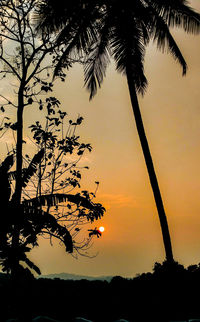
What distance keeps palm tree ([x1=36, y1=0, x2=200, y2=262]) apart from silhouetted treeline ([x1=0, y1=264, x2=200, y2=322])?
13.5 ft

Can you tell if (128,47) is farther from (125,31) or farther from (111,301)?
(111,301)

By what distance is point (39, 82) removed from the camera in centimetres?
1507

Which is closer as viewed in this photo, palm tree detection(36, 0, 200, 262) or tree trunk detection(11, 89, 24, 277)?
tree trunk detection(11, 89, 24, 277)

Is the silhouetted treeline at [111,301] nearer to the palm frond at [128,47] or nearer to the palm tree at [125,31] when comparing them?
the palm tree at [125,31]

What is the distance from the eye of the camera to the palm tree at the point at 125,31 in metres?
13.2

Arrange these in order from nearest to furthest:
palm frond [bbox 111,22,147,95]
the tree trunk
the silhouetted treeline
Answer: the silhouetted treeline
the tree trunk
palm frond [bbox 111,22,147,95]

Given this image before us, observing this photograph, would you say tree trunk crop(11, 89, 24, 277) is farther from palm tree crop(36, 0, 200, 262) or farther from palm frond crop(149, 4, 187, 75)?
palm frond crop(149, 4, 187, 75)

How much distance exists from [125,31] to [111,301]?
28.4 ft

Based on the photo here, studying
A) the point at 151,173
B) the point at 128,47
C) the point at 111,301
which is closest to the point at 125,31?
the point at 128,47

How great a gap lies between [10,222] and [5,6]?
350 inches

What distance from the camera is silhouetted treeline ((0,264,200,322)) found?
786 centimetres

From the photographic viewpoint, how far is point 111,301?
26.1ft

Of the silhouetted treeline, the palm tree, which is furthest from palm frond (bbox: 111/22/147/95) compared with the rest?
the silhouetted treeline

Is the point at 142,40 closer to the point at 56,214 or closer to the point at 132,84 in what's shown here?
the point at 132,84
